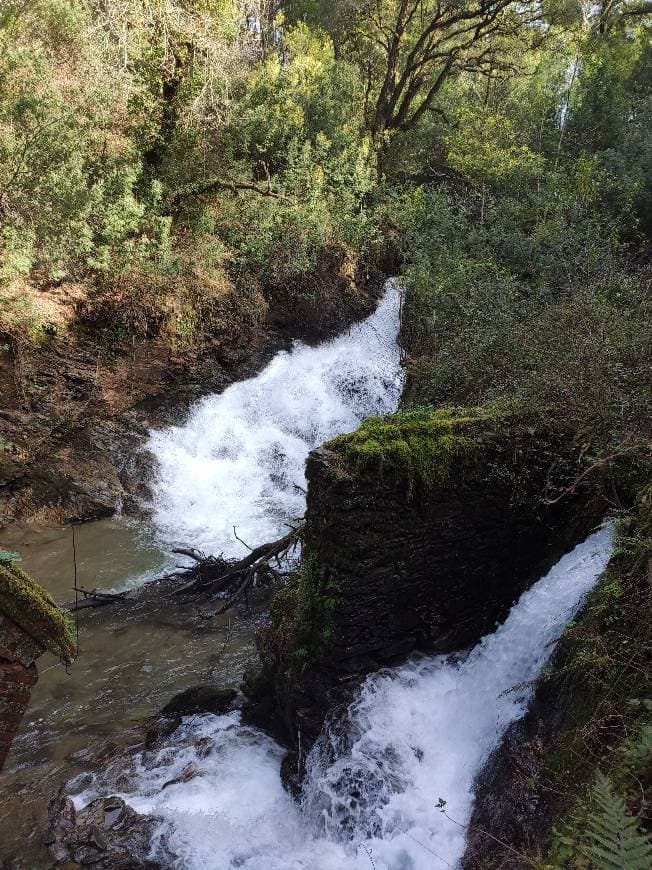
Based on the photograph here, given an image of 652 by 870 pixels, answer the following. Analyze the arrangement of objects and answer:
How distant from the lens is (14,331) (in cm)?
965

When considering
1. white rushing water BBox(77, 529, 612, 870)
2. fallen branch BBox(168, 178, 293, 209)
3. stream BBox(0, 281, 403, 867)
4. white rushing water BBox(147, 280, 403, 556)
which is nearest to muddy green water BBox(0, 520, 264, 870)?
stream BBox(0, 281, 403, 867)

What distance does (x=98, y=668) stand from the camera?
251 inches

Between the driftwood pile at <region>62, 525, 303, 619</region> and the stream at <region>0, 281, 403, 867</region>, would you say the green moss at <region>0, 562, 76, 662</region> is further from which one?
the driftwood pile at <region>62, 525, 303, 619</region>

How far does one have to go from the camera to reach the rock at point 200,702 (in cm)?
576

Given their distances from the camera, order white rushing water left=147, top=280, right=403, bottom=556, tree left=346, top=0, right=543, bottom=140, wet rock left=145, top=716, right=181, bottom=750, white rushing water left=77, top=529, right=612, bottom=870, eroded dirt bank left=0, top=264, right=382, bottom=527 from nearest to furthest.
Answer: white rushing water left=77, top=529, right=612, bottom=870 → wet rock left=145, top=716, right=181, bottom=750 → eroded dirt bank left=0, top=264, right=382, bottom=527 → white rushing water left=147, top=280, right=403, bottom=556 → tree left=346, top=0, right=543, bottom=140

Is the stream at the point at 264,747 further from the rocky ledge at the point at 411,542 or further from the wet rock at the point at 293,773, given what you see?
the rocky ledge at the point at 411,542

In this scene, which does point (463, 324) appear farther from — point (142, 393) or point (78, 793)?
point (78, 793)

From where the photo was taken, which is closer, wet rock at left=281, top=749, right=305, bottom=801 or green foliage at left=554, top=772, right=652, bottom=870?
green foliage at left=554, top=772, right=652, bottom=870

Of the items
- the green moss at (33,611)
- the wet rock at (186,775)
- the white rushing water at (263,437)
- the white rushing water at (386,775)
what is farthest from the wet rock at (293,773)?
the white rushing water at (263,437)

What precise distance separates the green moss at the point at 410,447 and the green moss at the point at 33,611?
7.77 feet

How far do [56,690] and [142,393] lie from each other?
6163 millimetres

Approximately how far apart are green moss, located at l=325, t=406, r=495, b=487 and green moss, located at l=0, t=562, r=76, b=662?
2.37 m

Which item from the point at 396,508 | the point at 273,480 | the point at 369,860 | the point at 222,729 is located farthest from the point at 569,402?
the point at 273,480

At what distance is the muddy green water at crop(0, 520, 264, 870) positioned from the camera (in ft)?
15.9
